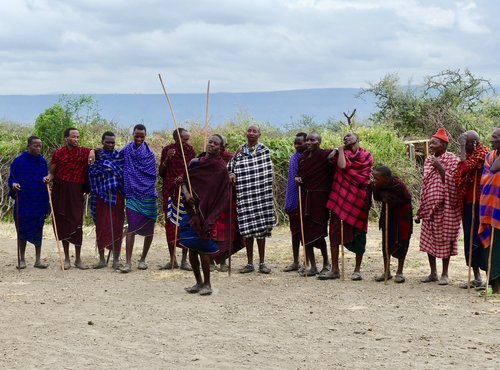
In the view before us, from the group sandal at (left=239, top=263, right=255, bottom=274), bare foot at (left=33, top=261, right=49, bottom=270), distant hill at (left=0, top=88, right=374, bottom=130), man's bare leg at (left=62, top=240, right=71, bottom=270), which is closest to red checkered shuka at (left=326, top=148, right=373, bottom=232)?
sandal at (left=239, top=263, right=255, bottom=274)

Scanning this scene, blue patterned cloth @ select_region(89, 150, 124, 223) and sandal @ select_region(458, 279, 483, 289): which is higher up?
blue patterned cloth @ select_region(89, 150, 124, 223)

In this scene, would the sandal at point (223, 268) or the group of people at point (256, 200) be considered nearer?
the group of people at point (256, 200)

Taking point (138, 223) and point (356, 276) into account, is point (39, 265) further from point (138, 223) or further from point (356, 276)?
point (356, 276)

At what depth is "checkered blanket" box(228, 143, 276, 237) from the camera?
10438 mm

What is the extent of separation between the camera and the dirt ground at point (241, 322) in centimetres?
654

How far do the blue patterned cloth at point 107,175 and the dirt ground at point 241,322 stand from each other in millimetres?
962

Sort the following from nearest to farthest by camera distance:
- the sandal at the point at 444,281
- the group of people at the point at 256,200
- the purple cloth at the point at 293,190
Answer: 1. the group of people at the point at 256,200
2. the sandal at the point at 444,281
3. the purple cloth at the point at 293,190

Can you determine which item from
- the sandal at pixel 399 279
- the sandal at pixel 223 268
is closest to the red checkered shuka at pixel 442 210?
the sandal at pixel 399 279

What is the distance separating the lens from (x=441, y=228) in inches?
377

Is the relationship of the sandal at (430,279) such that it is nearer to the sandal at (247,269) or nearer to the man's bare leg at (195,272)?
the sandal at (247,269)

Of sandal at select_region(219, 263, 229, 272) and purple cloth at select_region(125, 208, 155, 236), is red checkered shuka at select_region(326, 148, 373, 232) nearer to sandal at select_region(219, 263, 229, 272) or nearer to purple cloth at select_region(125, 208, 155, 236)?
sandal at select_region(219, 263, 229, 272)

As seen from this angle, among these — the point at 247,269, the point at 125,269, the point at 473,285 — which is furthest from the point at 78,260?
the point at 473,285

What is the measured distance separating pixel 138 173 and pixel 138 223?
62 cm

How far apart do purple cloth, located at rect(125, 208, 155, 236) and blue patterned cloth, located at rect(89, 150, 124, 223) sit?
0.87 feet
